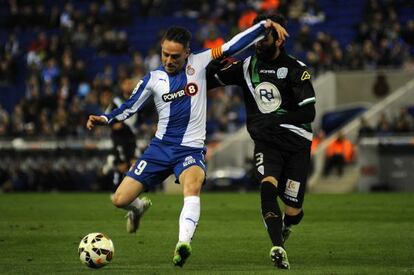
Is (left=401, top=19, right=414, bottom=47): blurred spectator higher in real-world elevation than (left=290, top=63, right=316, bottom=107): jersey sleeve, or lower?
lower

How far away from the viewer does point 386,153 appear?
92.9 feet

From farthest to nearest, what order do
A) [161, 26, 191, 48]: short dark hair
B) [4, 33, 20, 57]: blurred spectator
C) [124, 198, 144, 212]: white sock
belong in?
1. [4, 33, 20, 57]: blurred spectator
2. [124, 198, 144, 212]: white sock
3. [161, 26, 191, 48]: short dark hair

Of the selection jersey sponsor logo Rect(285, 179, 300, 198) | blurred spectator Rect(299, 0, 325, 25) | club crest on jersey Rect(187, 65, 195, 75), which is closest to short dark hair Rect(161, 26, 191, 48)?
club crest on jersey Rect(187, 65, 195, 75)

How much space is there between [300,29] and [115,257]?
914 inches

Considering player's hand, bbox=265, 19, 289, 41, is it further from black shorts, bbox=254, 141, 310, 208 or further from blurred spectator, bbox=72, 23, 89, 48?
blurred spectator, bbox=72, 23, 89, 48

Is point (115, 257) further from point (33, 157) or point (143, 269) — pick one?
point (33, 157)

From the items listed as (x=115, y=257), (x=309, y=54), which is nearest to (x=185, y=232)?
(x=115, y=257)

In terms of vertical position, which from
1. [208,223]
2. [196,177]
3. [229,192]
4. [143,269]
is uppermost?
[196,177]

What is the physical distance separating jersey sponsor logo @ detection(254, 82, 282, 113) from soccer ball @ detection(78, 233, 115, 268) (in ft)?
7.27

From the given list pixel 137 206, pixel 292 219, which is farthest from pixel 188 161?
pixel 137 206

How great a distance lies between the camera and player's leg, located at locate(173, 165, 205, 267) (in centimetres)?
968

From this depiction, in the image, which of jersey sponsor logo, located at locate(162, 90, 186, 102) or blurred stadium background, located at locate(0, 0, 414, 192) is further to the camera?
blurred stadium background, located at locate(0, 0, 414, 192)

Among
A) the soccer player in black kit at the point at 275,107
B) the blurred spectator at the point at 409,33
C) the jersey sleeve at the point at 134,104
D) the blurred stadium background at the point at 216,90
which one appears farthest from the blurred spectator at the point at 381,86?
the jersey sleeve at the point at 134,104

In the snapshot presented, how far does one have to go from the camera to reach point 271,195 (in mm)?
10539
